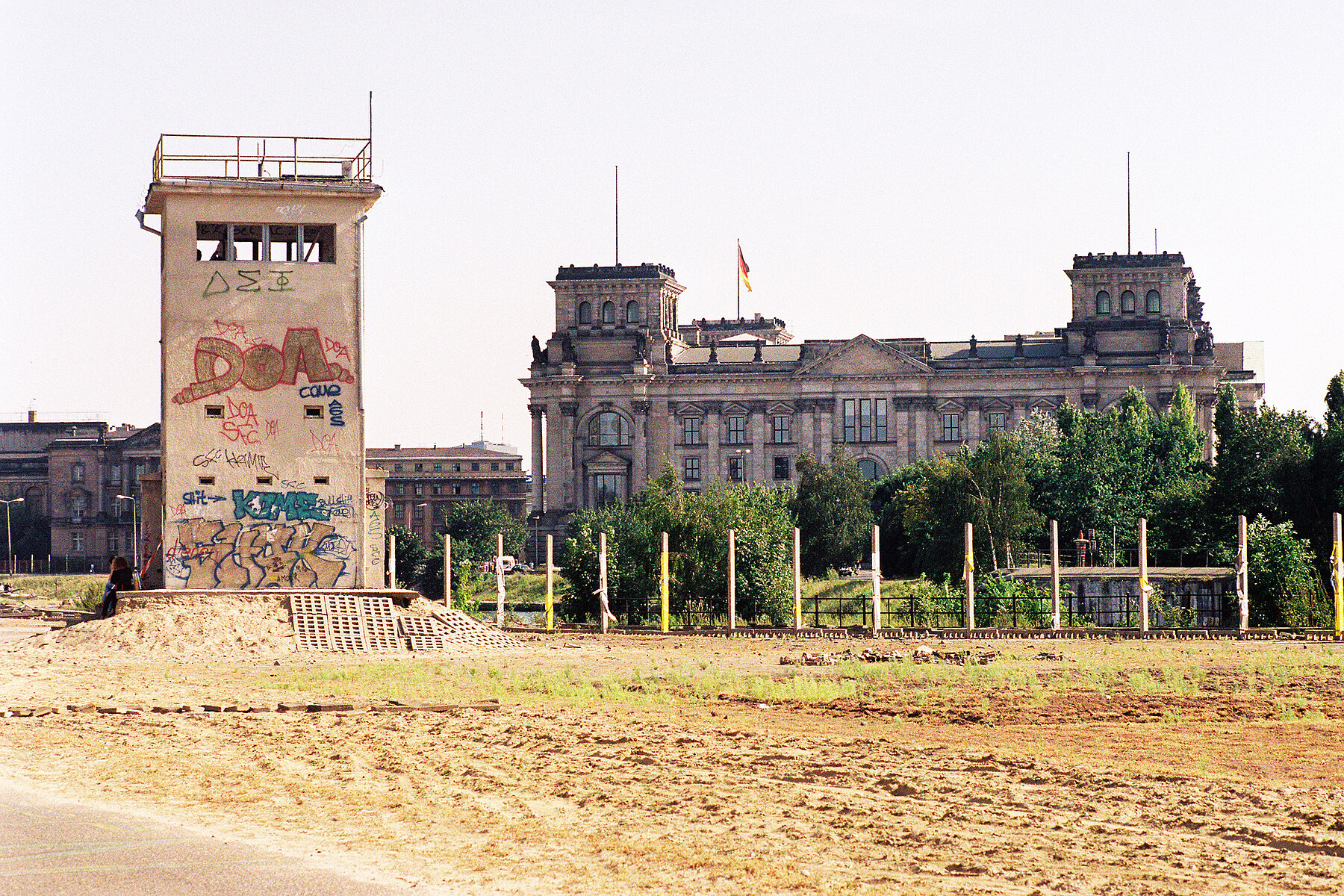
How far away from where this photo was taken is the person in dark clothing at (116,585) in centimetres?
4259

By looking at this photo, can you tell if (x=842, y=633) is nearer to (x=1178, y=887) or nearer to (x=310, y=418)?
(x=310, y=418)

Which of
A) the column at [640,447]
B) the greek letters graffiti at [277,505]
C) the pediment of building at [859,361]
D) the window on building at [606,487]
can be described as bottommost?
the greek letters graffiti at [277,505]

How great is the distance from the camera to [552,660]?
39625mm

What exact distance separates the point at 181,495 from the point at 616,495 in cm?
11732

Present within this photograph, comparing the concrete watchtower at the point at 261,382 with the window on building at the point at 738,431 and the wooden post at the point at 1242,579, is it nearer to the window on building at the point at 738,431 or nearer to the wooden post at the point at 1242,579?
the wooden post at the point at 1242,579

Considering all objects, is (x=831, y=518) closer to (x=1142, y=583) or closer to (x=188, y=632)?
(x=1142, y=583)

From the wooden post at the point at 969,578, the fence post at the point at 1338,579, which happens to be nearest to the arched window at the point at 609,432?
the wooden post at the point at 969,578

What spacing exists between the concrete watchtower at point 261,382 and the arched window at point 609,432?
117090 mm

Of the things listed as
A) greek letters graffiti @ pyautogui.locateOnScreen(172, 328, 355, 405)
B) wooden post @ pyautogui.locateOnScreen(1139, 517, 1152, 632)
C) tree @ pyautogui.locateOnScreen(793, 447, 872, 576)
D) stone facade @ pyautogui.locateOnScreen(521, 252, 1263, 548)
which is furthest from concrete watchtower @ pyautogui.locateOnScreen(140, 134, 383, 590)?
stone facade @ pyautogui.locateOnScreen(521, 252, 1263, 548)

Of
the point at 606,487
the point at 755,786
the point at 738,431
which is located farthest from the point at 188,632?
the point at 738,431

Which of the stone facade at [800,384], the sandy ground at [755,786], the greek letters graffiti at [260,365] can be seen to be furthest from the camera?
the stone facade at [800,384]

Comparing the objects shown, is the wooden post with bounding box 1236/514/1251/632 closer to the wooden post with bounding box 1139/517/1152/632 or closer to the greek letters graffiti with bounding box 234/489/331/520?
the wooden post with bounding box 1139/517/1152/632

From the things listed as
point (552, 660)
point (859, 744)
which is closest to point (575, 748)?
point (859, 744)

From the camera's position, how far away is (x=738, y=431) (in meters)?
159
